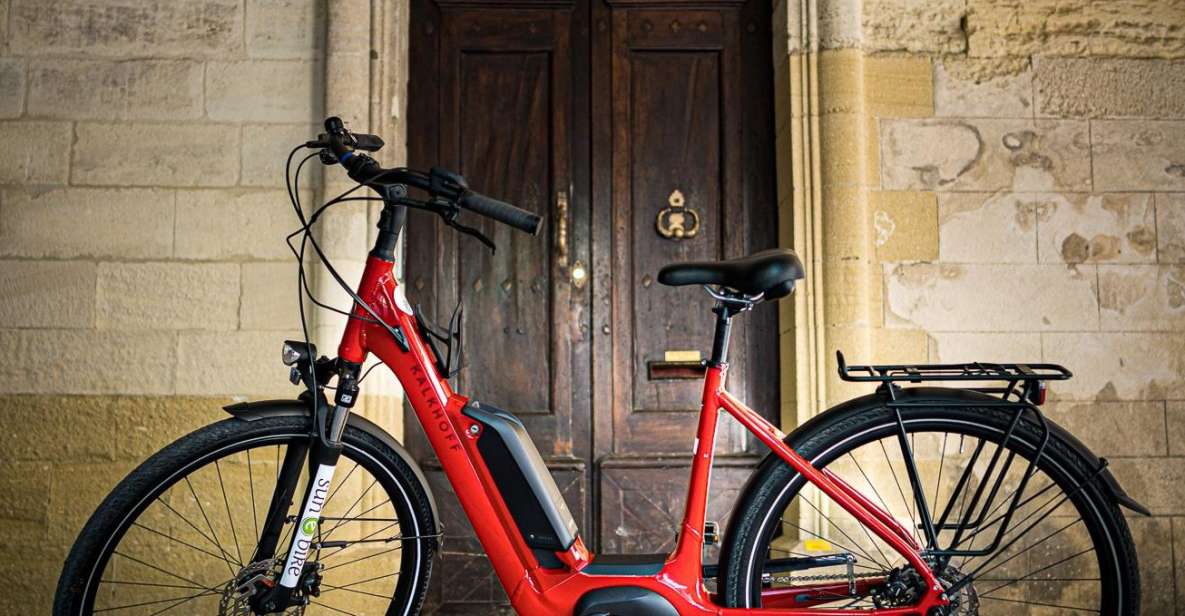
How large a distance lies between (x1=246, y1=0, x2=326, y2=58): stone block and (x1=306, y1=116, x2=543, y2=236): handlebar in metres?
1.42

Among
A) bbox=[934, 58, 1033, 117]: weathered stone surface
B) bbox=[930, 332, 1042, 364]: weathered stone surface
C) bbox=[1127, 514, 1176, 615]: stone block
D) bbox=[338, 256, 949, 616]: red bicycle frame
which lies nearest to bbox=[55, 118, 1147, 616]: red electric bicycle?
bbox=[338, 256, 949, 616]: red bicycle frame

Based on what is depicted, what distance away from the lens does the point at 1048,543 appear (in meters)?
3.01

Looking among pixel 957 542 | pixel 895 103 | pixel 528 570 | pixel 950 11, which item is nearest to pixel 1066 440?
pixel 957 542

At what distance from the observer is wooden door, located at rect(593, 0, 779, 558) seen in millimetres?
3248

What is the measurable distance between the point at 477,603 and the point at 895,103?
227 centimetres

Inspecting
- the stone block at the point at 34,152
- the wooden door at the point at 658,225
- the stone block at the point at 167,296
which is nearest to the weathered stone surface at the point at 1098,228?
the wooden door at the point at 658,225

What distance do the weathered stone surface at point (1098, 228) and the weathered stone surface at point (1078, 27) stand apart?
1.72 ft

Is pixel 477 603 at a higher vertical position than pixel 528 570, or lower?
lower

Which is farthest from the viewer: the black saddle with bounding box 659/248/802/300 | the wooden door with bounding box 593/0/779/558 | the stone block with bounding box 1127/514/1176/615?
the wooden door with bounding box 593/0/779/558

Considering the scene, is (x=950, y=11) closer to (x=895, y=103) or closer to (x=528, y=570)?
(x=895, y=103)

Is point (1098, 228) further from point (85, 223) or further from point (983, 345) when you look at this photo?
point (85, 223)

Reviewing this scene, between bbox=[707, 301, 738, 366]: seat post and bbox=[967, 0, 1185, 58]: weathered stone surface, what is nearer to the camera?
bbox=[707, 301, 738, 366]: seat post

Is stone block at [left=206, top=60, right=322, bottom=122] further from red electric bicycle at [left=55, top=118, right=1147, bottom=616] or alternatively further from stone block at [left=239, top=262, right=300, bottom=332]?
red electric bicycle at [left=55, top=118, right=1147, bottom=616]

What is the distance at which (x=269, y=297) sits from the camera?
304 cm
